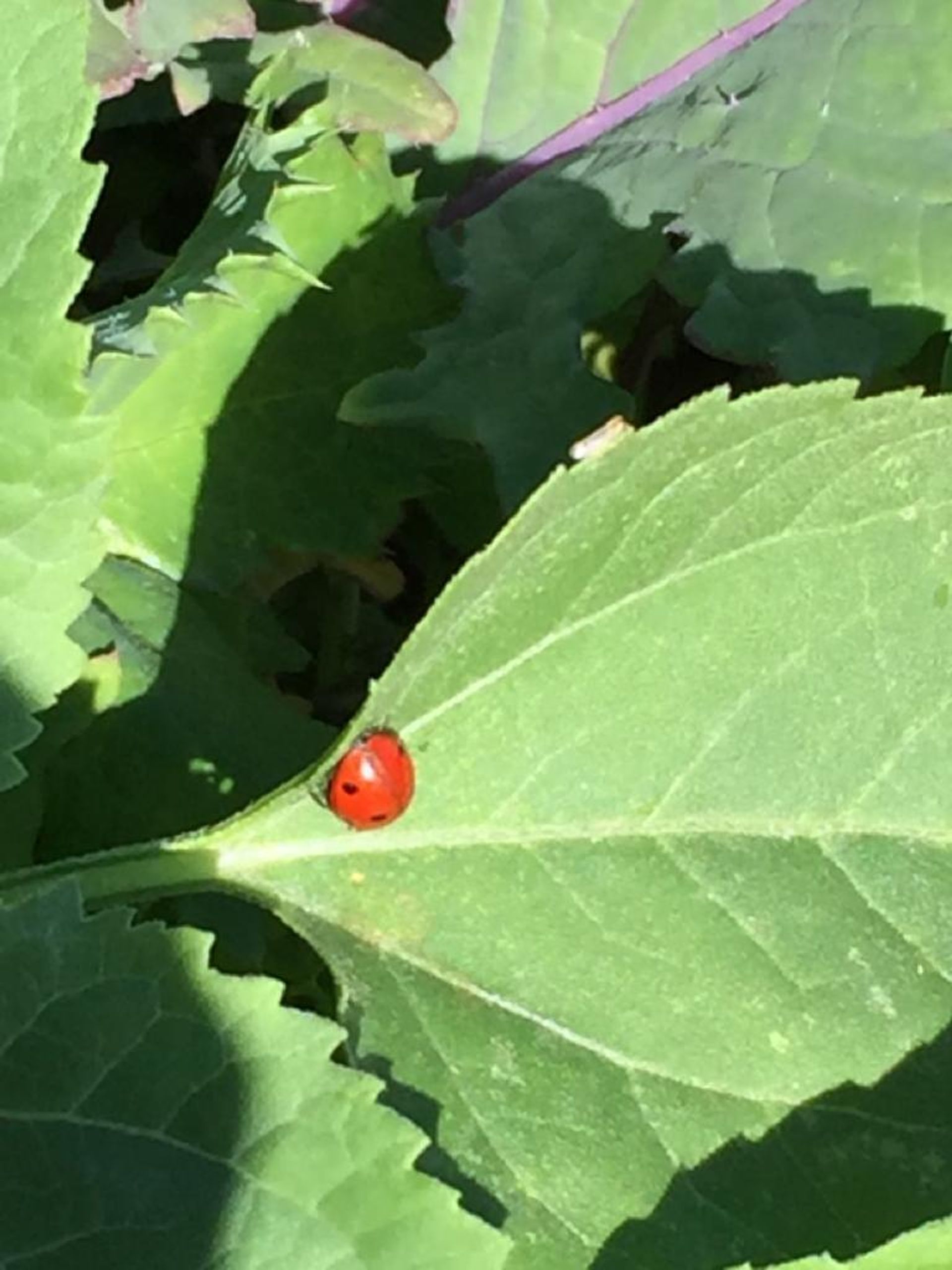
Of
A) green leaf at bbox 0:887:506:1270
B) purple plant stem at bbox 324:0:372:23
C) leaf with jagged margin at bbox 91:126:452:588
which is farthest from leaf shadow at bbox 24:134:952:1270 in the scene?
purple plant stem at bbox 324:0:372:23

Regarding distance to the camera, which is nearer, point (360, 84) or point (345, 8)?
point (360, 84)

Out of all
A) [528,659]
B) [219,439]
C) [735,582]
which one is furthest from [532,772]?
[219,439]

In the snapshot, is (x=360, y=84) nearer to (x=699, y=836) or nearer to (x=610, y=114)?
(x=610, y=114)

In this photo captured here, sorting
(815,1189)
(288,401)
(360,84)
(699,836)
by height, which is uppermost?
(360,84)

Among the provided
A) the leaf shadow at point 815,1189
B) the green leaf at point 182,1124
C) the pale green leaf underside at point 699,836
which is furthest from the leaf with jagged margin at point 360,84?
the leaf shadow at point 815,1189

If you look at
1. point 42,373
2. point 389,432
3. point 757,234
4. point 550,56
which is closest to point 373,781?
point 42,373

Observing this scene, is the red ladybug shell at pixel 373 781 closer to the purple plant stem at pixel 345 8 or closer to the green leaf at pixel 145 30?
the green leaf at pixel 145 30
